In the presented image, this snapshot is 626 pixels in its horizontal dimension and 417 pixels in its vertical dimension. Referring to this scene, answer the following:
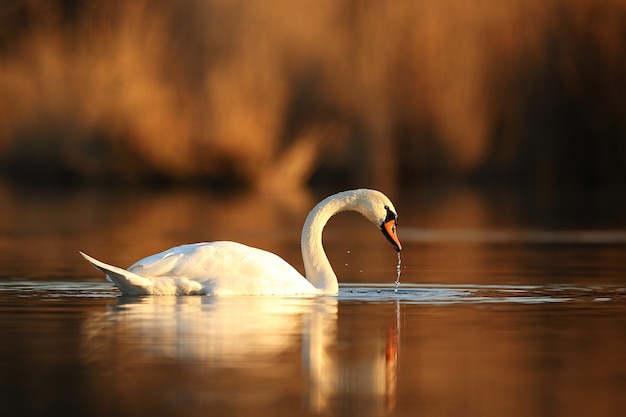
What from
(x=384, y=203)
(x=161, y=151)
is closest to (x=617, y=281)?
(x=384, y=203)

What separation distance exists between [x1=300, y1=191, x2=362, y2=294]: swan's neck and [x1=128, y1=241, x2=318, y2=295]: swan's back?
348 mm

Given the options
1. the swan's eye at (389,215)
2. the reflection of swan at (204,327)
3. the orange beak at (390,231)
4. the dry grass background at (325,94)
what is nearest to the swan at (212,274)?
the reflection of swan at (204,327)

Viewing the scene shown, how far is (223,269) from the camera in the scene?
29.9ft

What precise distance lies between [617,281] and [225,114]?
13.7 meters

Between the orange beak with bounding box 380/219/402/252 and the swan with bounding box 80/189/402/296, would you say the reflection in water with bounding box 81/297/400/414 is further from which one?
the orange beak with bounding box 380/219/402/252

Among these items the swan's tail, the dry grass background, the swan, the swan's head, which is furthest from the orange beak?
the dry grass background

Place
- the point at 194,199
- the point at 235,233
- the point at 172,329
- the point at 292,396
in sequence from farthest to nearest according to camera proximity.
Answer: the point at 194,199 < the point at 235,233 < the point at 172,329 < the point at 292,396

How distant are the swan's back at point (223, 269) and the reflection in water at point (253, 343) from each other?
0.19m

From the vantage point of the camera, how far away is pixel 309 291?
9.45 meters

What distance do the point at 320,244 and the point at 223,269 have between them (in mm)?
979

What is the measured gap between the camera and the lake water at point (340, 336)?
5512 mm

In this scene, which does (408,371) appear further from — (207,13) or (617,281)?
(207,13)

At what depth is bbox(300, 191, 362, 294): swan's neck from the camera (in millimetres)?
9594

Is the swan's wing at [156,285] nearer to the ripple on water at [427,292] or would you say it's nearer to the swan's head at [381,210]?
the ripple on water at [427,292]
